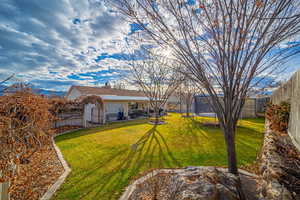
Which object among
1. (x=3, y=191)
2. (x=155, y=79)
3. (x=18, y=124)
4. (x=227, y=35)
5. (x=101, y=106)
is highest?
(x=155, y=79)

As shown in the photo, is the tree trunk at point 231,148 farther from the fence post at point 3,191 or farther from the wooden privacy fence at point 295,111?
the fence post at point 3,191

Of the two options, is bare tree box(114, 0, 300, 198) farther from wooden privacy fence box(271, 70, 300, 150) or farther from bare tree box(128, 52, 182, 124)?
bare tree box(128, 52, 182, 124)

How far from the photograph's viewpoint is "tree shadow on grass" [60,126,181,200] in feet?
11.2

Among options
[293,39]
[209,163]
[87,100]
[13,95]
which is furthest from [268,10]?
[87,100]

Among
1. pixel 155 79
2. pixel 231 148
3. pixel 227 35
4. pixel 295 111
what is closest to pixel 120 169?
pixel 231 148

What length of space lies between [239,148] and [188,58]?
5.63m

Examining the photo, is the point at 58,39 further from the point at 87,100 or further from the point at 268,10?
the point at 268,10

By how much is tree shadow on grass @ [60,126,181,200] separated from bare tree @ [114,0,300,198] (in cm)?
265

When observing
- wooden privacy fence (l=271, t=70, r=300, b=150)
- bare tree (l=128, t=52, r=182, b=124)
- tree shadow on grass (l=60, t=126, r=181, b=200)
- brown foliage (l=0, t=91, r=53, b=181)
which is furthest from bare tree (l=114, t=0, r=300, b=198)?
bare tree (l=128, t=52, r=182, b=124)

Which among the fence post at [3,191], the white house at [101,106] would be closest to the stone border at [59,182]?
the fence post at [3,191]

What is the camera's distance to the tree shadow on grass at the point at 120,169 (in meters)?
3.41

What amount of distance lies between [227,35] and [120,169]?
5.00 m

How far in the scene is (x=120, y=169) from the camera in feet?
14.8

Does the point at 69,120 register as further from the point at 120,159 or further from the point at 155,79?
the point at 155,79
